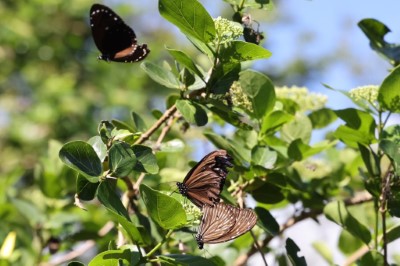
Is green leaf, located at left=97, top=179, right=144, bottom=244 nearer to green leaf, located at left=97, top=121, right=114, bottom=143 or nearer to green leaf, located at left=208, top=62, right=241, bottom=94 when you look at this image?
green leaf, located at left=97, top=121, right=114, bottom=143

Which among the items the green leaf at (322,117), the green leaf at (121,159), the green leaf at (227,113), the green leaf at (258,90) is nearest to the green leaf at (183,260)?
the green leaf at (121,159)

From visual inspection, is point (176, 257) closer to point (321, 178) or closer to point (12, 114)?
point (321, 178)

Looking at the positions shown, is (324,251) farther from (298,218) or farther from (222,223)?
(222,223)

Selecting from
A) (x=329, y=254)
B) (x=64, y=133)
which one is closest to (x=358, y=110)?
(x=329, y=254)

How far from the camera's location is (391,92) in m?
1.06

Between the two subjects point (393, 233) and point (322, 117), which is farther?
point (322, 117)

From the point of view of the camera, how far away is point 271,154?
110cm

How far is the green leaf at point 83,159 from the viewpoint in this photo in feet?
2.84

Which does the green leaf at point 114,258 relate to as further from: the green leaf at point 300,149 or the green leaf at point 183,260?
the green leaf at point 300,149

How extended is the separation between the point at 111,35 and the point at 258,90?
0.86 feet

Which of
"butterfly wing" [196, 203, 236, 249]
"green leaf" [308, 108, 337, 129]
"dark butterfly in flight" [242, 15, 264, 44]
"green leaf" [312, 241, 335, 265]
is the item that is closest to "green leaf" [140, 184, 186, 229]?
"butterfly wing" [196, 203, 236, 249]

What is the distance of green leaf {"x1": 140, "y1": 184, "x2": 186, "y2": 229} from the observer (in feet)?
2.66

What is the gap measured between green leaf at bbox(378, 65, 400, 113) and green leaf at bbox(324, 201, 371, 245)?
7.8 inches

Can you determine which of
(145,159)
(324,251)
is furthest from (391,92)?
(324,251)
